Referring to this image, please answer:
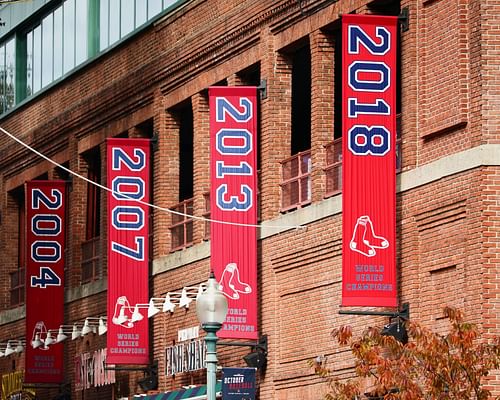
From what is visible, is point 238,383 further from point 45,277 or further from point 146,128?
Answer: point 45,277

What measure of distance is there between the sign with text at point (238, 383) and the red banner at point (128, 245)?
23.5ft

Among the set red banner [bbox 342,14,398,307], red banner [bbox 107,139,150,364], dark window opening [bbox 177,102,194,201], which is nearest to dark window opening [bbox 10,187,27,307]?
dark window opening [bbox 177,102,194,201]

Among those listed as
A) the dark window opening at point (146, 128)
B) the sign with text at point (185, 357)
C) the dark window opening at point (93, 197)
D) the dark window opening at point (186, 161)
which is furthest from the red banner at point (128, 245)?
the dark window opening at point (93, 197)

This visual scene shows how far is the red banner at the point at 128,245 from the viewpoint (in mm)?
48125

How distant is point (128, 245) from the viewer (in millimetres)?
48531

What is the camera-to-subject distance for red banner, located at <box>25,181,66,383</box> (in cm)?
5500

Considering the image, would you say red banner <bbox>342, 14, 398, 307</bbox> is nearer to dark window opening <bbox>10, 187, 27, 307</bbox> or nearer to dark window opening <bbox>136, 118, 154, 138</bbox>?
dark window opening <bbox>136, 118, 154, 138</bbox>

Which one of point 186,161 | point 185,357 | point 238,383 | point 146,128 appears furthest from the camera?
point 186,161

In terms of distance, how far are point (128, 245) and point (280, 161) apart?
6.89m

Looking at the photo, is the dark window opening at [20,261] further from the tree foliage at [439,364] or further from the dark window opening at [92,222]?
the tree foliage at [439,364]

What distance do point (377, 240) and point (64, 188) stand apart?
21.3 meters

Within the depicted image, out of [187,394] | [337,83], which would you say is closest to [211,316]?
[337,83]

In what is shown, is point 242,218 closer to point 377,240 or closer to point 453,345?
point 377,240

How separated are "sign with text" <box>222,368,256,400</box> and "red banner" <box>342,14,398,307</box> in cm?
674
